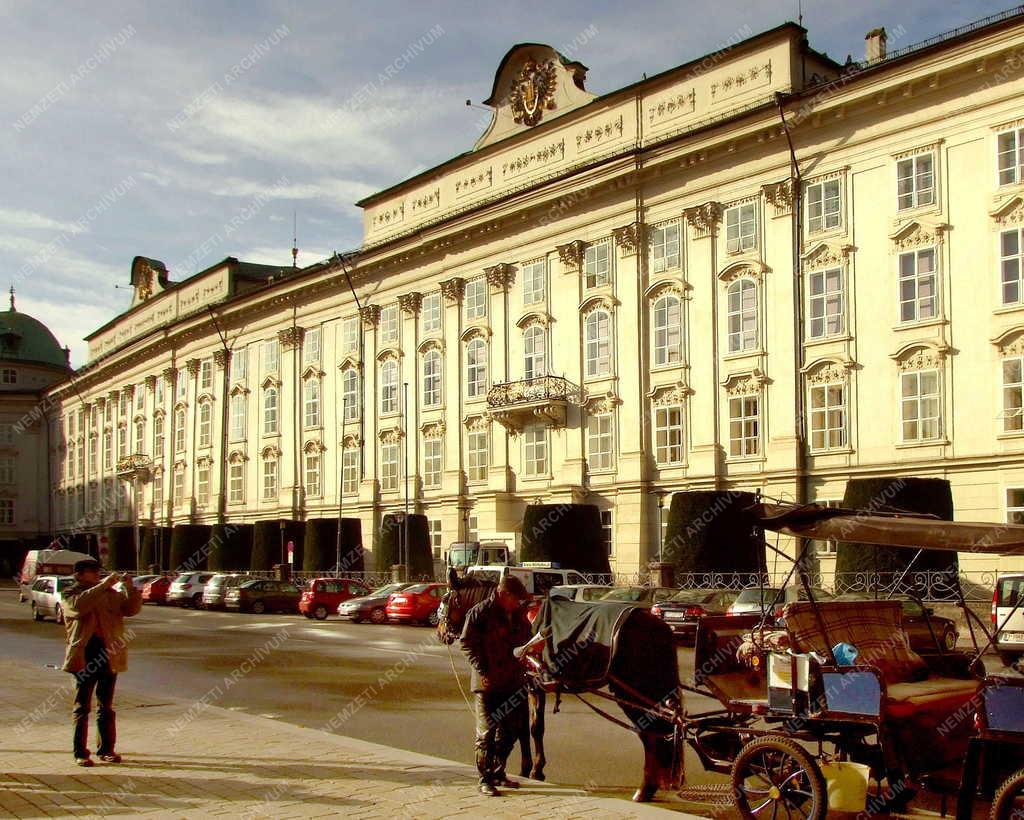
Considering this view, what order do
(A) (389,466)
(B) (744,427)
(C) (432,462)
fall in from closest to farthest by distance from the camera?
(B) (744,427)
(C) (432,462)
(A) (389,466)

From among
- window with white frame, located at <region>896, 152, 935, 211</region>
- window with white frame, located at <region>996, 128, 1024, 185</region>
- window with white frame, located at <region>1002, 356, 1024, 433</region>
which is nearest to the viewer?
window with white frame, located at <region>1002, 356, 1024, 433</region>

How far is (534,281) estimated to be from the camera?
159 ft

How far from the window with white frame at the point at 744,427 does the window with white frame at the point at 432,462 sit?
53.4ft

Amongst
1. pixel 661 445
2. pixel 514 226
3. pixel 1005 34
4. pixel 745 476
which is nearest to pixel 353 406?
pixel 514 226

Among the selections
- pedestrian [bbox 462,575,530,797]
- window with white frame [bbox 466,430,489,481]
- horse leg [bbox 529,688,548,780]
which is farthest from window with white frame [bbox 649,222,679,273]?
pedestrian [bbox 462,575,530,797]

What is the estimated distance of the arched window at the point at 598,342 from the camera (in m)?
45.0

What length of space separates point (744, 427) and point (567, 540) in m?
7.38

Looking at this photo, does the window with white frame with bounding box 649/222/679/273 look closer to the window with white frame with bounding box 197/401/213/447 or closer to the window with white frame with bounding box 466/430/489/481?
the window with white frame with bounding box 466/430/489/481

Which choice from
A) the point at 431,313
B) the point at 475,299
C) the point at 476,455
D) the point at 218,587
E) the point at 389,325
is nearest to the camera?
the point at 218,587

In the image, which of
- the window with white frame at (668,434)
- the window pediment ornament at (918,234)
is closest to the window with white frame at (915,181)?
the window pediment ornament at (918,234)

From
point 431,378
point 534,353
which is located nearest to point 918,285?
point 534,353

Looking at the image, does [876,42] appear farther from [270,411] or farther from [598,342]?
[270,411]

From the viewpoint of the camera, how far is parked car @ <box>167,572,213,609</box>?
4988 cm

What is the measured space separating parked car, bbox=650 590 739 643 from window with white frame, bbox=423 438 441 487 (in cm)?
2374
